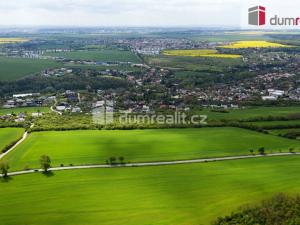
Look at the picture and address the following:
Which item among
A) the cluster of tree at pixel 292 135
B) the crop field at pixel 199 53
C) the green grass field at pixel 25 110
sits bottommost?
the cluster of tree at pixel 292 135

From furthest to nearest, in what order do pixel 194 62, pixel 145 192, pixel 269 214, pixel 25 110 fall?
pixel 194 62 → pixel 25 110 → pixel 145 192 → pixel 269 214

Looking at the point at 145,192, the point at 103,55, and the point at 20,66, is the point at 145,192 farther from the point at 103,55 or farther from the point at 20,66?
the point at 103,55

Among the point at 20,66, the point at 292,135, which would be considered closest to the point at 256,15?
the point at 292,135

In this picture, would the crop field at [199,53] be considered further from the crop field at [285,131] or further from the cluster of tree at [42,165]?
the cluster of tree at [42,165]

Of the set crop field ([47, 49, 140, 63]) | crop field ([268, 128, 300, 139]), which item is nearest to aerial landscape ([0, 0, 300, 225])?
crop field ([268, 128, 300, 139])

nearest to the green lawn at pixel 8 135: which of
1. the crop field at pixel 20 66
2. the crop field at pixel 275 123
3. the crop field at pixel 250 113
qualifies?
the crop field at pixel 250 113

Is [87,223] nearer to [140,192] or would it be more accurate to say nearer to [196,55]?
[140,192]
